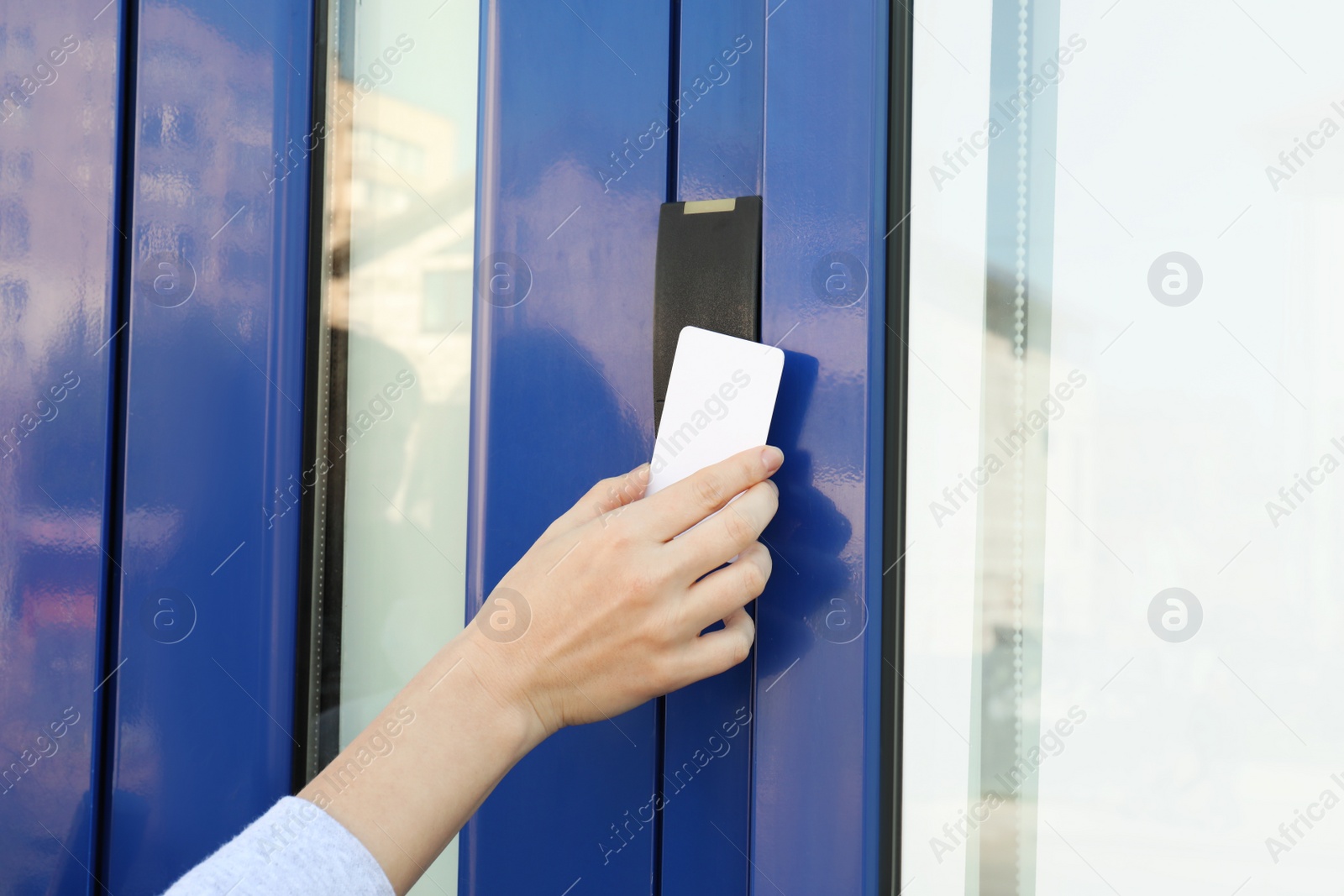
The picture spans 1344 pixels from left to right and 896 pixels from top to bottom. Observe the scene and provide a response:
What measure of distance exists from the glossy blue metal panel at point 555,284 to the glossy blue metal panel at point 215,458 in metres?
A: 0.24

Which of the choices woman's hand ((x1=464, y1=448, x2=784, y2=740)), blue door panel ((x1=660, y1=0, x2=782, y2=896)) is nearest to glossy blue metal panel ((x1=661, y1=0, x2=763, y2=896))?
blue door panel ((x1=660, y1=0, x2=782, y2=896))

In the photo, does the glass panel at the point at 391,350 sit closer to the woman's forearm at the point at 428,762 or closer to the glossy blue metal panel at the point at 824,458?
the woman's forearm at the point at 428,762

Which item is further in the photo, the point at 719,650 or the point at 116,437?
the point at 116,437

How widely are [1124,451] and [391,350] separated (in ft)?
2.15

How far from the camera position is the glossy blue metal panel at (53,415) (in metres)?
0.81

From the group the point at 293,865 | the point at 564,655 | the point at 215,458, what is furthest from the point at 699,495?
the point at 215,458

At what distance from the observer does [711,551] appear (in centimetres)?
56

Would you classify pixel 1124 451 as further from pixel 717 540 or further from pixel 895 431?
pixel 717 540

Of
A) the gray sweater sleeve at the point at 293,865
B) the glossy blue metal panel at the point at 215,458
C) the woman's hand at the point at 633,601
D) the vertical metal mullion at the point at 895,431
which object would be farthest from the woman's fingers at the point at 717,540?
the glossy blue metal panel at the point at 215,458

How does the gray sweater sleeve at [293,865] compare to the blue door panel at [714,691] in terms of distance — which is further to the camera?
the blue door panel at [714,691]

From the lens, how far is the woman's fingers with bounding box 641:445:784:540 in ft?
1.88

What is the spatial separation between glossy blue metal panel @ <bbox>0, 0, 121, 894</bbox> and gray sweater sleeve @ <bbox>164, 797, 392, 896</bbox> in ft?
1.32

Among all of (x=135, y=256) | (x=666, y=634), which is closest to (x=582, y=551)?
(x=666, y=634)

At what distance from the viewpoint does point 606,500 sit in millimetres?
632
